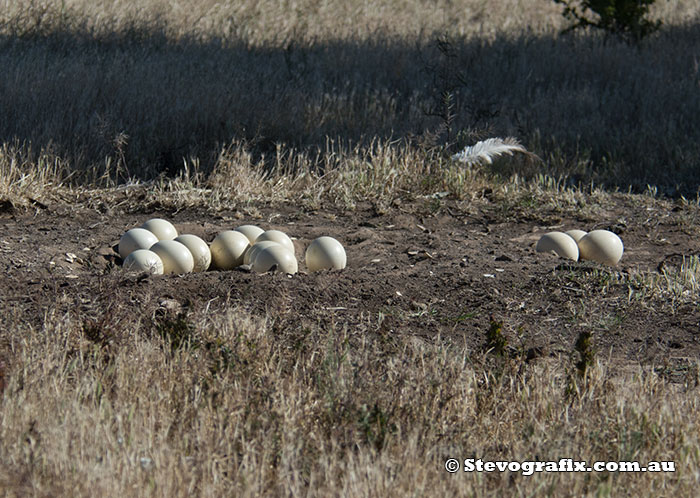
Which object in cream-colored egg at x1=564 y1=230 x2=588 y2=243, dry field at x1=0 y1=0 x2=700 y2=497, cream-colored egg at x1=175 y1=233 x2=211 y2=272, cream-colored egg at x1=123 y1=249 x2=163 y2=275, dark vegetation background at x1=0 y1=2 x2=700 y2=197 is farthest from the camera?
dark vegetation background at x1=0 y1=2 x2=700 y2=197

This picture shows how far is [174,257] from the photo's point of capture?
5.24m

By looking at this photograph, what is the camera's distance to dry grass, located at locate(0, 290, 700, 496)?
2816mm

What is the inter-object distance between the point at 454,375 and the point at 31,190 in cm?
464

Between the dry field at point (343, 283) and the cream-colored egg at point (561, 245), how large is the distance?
0.29m

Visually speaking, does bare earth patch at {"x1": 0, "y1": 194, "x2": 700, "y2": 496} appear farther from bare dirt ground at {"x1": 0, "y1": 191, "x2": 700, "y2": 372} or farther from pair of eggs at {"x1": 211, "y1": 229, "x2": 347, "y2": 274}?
pair of eggs at {"x1": 211, "y1": 229, "x2": 347, "y2": 274}

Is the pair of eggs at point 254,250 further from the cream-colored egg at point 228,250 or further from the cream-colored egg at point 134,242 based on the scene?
the cream-colored egg at point 134,242

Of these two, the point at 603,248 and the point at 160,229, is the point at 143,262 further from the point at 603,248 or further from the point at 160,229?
the point at 603,248

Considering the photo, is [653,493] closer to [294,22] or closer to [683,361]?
[683,361]

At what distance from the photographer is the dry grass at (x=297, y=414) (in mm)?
2816

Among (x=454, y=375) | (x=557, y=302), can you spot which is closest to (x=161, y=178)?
(x=557, y=302)

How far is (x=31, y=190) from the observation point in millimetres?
6973

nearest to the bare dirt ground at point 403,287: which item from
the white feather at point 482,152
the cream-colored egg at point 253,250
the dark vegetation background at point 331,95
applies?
the cream-colored egg at point 253,250

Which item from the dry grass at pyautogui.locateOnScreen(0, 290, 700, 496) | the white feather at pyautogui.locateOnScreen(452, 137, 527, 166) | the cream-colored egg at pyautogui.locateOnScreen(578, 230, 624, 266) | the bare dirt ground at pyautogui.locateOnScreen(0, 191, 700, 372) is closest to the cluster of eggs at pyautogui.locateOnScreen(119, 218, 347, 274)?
the bare dirt ground at pyautogui.locateOnScreen(0, 191, 700, 372)

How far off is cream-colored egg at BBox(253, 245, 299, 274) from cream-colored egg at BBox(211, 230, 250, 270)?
0.26 meters
